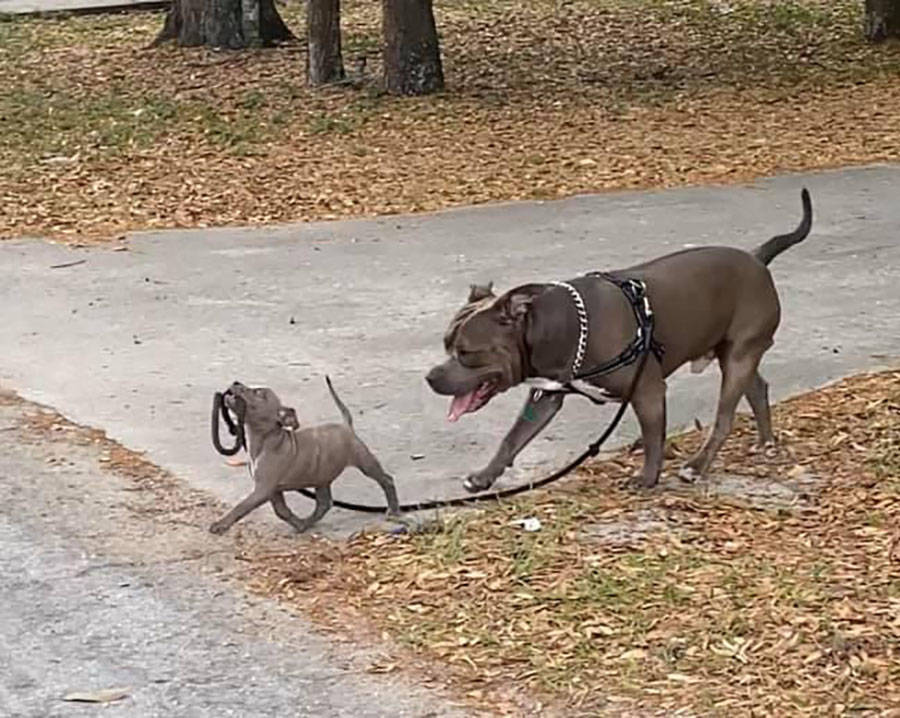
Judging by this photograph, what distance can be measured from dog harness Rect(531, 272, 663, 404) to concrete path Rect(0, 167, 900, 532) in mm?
607

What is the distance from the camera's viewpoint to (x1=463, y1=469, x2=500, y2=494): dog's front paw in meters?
5.81

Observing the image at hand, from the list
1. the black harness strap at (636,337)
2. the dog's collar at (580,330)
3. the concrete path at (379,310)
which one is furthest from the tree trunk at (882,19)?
the dog's collar at (580,330)

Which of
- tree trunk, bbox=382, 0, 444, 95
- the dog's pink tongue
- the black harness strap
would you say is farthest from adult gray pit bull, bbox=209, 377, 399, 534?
tree trunk, bbox=382, 0, 444, 95

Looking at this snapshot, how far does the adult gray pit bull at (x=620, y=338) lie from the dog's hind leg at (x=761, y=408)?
1 centimetres

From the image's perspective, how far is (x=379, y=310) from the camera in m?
8.55

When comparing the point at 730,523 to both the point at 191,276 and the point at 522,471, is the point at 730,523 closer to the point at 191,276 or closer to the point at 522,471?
the point at 522,471

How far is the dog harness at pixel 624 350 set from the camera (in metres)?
5.50

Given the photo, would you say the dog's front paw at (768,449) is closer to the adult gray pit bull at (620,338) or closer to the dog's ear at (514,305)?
the adult gray pit bull at (620,338)

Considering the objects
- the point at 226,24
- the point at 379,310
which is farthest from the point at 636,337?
the point at 226,24

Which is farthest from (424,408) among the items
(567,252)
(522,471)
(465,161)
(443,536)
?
(465,161)

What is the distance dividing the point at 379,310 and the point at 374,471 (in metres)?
3.07

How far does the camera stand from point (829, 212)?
1073cm

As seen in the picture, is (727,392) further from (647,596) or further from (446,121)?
(446,121)

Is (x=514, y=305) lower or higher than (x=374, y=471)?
higher
